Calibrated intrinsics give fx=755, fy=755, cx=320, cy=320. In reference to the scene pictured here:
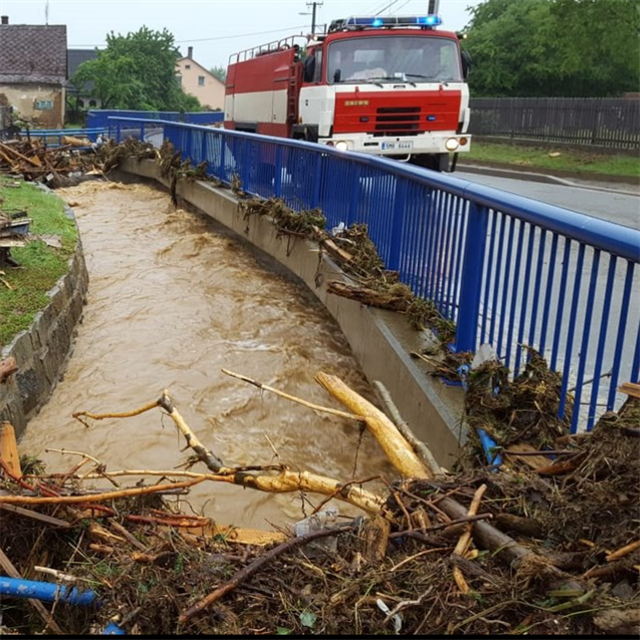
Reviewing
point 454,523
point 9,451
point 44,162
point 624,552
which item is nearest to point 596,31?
point 44,162

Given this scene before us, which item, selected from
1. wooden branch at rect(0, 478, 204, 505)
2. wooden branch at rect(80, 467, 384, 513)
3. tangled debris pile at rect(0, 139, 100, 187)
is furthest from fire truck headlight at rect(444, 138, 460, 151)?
wooden branch at rect(0, 478, 204, 505)

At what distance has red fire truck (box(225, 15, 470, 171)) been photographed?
13.0 metres

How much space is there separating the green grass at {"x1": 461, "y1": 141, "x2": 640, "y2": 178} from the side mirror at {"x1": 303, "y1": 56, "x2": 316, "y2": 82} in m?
12.1

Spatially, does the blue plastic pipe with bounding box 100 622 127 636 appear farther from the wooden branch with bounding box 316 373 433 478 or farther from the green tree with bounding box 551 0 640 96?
the green tree with bounding box 551 0 640 96

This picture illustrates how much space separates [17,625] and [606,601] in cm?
207

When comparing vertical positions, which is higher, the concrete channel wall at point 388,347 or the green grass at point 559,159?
the green grass at point 559,159

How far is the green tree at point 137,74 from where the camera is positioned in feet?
168

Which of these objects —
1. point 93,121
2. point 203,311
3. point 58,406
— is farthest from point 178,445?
point 93,121

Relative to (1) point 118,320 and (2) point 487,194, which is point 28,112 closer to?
(1) point 118,320

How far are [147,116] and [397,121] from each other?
2221 centimetres

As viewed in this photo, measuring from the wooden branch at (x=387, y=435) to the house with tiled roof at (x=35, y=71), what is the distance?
3875cm

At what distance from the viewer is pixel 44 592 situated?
2.67 m

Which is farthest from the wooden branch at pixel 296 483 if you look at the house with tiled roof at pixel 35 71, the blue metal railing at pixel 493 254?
the house with tiled roof at pixel 35 71

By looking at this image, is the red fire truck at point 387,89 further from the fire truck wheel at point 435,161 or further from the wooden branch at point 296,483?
the wooden branch at point 296,483
